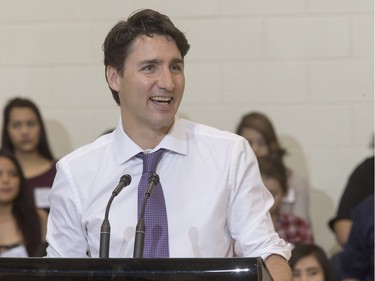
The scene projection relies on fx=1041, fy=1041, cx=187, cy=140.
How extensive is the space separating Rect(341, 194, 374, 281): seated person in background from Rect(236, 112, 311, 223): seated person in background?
31.1 inches

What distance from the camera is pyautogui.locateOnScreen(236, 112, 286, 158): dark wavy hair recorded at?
182 inches

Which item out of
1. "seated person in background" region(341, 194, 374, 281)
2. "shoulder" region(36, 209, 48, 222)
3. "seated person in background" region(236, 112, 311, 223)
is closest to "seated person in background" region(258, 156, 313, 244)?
"seated person in background" region(236, 112, 311, 223)

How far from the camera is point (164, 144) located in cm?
252

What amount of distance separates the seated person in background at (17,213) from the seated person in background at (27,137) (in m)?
0.29

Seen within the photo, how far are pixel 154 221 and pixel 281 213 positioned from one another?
84.8 inches

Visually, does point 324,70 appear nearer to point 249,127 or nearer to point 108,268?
point 249,127

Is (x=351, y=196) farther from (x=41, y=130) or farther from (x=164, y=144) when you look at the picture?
(x=164, y=144)

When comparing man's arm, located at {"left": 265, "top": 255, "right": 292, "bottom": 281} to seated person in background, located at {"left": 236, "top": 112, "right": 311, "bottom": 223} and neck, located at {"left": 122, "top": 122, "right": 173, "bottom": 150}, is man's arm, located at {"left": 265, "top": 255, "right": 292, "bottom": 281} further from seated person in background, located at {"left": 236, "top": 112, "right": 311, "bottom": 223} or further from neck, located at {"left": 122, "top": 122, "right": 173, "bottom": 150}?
seated person in background, located at {"left": 236, "top": 112, "right": 311, "bottom": 223}

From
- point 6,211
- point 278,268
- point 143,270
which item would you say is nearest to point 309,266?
point 6,211

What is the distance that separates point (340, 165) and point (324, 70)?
460 millimetres

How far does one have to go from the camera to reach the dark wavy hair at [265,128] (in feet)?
15.2

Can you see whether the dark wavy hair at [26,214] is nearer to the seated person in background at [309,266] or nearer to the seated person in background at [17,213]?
the seated person in background at [17,213]

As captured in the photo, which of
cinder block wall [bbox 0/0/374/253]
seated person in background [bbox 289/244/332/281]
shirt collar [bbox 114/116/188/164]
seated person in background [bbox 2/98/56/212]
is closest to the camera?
shirt collar [bbox 114/116/188/164]

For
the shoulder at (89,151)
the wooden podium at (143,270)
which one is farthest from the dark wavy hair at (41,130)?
the wooden podium at (143,270)
